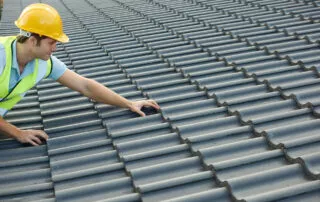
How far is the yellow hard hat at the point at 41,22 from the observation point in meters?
3.14

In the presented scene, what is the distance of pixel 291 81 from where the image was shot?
3564 mm

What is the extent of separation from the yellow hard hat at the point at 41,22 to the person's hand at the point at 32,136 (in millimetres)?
739

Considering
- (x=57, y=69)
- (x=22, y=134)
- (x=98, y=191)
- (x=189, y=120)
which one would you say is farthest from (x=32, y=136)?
(x=189, y=120)

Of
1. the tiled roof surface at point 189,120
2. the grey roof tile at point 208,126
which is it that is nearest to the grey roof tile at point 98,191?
the tiled roof surface at point 189,120

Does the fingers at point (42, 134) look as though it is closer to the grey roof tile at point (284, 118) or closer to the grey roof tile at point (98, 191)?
the grey roof tile at point (98, 191)

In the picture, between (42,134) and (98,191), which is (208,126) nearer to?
(98,191)

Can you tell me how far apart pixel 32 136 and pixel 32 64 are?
0.56 m

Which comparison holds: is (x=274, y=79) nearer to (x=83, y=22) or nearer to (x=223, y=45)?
(x=223, y=45)

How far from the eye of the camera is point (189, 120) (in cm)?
329

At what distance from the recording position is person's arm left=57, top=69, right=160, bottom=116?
11.6ft

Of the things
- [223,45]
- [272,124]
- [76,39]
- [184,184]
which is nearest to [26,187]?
[184,184]

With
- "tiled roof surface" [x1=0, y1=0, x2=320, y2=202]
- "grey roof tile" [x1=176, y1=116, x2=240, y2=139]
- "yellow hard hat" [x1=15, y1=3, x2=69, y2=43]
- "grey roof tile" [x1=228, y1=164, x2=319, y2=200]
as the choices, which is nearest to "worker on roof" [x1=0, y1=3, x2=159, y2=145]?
"yellow hard hat" [x1=15, y1=3, x2=69, y2=43]

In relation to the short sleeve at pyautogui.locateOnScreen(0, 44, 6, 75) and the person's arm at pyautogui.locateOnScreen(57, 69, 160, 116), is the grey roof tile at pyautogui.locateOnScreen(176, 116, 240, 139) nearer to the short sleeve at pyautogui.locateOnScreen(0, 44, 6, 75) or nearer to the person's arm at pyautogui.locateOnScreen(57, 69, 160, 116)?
the person's arm at pyautogui.locateOnScreen(57, 69, 160, 116)

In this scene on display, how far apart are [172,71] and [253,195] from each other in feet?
7.38
